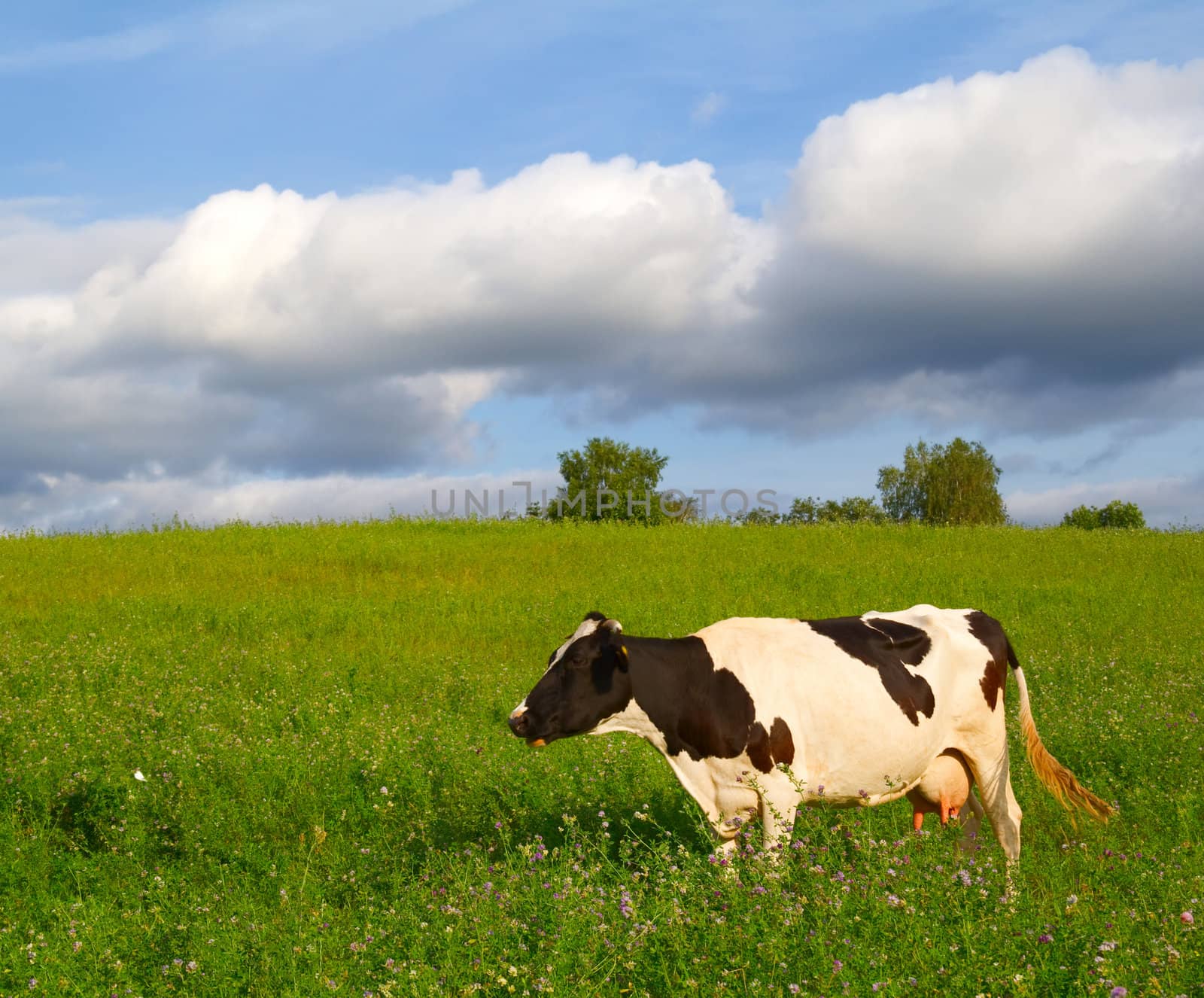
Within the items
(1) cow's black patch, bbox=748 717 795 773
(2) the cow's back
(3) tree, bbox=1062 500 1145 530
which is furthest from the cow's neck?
(3) tree, bbox=1062 500 1145 530

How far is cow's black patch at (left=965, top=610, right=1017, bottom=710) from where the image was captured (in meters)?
8.12

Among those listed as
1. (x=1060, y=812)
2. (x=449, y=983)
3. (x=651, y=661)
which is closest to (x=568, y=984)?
(x=449, y=983)

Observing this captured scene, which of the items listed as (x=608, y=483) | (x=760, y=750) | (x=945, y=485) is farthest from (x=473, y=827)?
(x=945, y=485)

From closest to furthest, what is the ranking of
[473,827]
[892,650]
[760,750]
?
[760,750], [892,650], [473,827]

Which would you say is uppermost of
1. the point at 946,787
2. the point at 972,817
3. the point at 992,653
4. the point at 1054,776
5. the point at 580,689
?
the point at 992,653

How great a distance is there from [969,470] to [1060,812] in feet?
260

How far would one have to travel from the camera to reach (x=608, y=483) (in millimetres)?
65188

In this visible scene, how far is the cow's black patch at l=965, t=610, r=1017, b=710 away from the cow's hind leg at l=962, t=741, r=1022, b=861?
1.34 ft

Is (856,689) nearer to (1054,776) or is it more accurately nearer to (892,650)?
(892,650)

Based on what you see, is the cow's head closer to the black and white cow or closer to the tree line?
the black and white cow

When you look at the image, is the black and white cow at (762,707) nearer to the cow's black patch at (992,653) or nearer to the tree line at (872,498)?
the cow's black patch at (992,653)

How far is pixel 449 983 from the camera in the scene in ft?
16.9

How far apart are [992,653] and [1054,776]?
4.71ft

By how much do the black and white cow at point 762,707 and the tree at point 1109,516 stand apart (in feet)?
248
